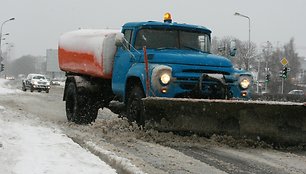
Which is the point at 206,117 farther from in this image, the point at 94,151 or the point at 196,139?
the point at 94,151

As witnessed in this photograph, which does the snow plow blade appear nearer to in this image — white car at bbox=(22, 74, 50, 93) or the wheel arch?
the wheel arch

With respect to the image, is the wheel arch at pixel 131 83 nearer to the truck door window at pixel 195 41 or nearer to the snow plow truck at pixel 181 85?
the snow plow truck at pixel 181 85

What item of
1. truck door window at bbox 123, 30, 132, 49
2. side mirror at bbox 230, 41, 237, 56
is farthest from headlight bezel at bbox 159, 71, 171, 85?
side mirror at bbox 230, 41, 237, 56

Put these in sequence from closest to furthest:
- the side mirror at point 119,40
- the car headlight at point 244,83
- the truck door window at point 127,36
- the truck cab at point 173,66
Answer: the truck cab at point 173,66 → the car headlight at point 244,83 → the side mirror at point 119,40 → the truck door window at point 127,36

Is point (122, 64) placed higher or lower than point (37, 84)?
higher

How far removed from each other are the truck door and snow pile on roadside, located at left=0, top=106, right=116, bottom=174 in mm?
1530

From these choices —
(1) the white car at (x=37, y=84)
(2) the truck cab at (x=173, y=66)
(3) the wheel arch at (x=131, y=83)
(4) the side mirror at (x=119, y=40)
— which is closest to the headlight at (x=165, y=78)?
(2) the truck cab at (x=173, y=66)

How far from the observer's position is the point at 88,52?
1072cm

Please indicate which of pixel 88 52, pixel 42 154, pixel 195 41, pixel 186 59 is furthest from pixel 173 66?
pixel 88 52

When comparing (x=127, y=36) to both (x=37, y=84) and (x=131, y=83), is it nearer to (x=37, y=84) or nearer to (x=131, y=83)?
(x=131, y=83)

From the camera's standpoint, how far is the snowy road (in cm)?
561

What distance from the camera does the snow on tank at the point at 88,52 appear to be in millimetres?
9914

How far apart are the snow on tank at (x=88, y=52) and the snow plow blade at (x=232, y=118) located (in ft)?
8.08

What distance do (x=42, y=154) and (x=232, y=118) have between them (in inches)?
119
